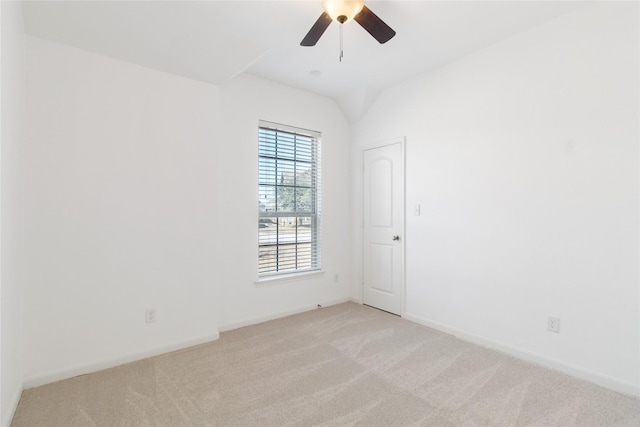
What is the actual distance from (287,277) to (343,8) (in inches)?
109

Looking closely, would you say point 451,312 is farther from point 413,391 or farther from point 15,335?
point 15,335

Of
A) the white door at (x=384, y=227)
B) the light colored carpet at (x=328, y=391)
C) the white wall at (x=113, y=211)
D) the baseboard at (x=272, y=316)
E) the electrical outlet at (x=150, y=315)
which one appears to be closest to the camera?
the light colored carpet at (x=328, y=391)

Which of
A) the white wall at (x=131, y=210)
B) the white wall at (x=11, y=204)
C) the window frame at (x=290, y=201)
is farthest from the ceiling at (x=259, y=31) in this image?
the window frame at (x=290, y=201)

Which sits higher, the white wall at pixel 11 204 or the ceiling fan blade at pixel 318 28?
the ceiling fan blade at pixel 318 28

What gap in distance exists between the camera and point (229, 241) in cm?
331

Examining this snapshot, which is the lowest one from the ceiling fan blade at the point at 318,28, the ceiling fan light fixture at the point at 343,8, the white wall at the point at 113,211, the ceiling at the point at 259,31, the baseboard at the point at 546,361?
the baseboard at the point at 546,361

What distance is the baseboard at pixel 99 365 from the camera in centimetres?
220

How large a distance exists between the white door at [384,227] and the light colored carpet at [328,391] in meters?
0.97

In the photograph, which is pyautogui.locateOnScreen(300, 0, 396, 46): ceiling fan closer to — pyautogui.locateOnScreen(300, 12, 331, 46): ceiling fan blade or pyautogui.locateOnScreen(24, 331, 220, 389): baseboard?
pyautogui.locateOnScreen(300, 12, 331, 46): ceiling fan blade

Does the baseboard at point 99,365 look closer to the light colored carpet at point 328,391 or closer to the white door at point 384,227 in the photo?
the light colored carpet at point 328,391

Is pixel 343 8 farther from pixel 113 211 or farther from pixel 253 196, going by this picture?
pixel 113 211

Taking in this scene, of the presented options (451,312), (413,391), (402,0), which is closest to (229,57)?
(402,0)

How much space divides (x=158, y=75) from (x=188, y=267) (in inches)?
68.0

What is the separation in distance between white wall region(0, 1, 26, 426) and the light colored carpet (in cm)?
26
